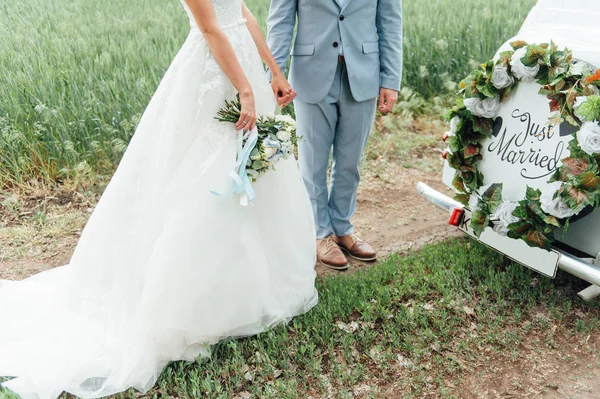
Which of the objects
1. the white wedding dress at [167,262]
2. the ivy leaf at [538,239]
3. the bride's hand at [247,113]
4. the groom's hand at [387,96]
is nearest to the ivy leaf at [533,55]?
the groom's hand at [387,96]

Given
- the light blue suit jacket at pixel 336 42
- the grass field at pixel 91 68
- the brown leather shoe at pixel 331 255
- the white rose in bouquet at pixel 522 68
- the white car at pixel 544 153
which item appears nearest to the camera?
the white car at pixel 544 153

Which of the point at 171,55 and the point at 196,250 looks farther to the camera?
the point at 171,55

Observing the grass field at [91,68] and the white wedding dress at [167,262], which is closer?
the white wedding dress at [167,262]

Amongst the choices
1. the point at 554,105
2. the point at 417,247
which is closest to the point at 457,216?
the point at 417,247

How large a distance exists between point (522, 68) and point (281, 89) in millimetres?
1352

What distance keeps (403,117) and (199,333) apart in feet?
14.1

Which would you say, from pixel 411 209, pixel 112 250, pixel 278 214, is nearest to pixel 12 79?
pixel 112 250

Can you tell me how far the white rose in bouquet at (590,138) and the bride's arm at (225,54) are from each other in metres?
1.64

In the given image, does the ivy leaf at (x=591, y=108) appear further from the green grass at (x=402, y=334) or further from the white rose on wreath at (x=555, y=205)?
the green grass at (x=402, y=334)

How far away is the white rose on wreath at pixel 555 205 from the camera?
2.98 m

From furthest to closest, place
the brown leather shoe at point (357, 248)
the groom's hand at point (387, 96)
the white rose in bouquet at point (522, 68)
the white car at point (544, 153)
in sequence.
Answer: the brown leather shoe at point (357, 248), the groom's hand at point (387, 96), the white rose in bouquet at point (522, 68), the white car at point (544, 153)

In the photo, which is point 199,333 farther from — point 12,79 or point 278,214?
point 12,79

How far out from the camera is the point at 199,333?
2.91m

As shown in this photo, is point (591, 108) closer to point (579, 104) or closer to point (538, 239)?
point (579, 104)
